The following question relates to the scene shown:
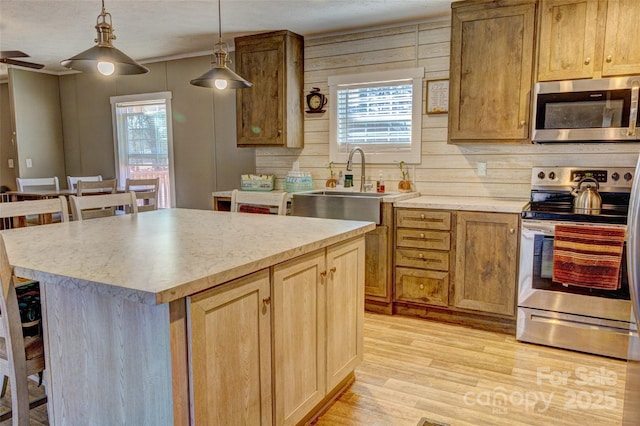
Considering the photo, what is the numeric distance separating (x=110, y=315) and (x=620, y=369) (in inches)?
110

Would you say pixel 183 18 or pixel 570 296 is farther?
pixel 183 18

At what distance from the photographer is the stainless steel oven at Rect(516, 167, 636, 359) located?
2.74 metres

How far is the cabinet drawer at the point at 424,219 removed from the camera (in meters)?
3.26

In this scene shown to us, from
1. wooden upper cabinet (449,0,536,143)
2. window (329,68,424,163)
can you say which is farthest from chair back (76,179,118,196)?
wooden upper cabinet (449,0,536,143)

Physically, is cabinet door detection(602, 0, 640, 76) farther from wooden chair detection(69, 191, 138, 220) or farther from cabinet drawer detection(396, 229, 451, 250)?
wooden chair detection(69, 191, 138, 220)

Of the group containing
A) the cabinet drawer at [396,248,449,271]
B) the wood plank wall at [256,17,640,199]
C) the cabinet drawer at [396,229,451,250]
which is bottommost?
the cabinet drawer at [396,248,449,271]

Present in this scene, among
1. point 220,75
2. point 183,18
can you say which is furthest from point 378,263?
point 183,18

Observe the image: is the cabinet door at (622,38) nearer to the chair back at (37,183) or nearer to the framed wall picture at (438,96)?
the framed wall picture at (438,96)

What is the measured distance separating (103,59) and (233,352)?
4.43 feet

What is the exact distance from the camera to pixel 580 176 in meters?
3.25

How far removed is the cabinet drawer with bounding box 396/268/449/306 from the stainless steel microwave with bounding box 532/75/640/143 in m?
1.21

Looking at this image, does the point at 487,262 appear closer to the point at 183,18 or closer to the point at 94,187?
the point at 183,18

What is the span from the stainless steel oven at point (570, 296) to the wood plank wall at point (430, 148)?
0.25m

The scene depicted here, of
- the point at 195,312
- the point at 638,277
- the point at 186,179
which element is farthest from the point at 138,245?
the point at 186,179
